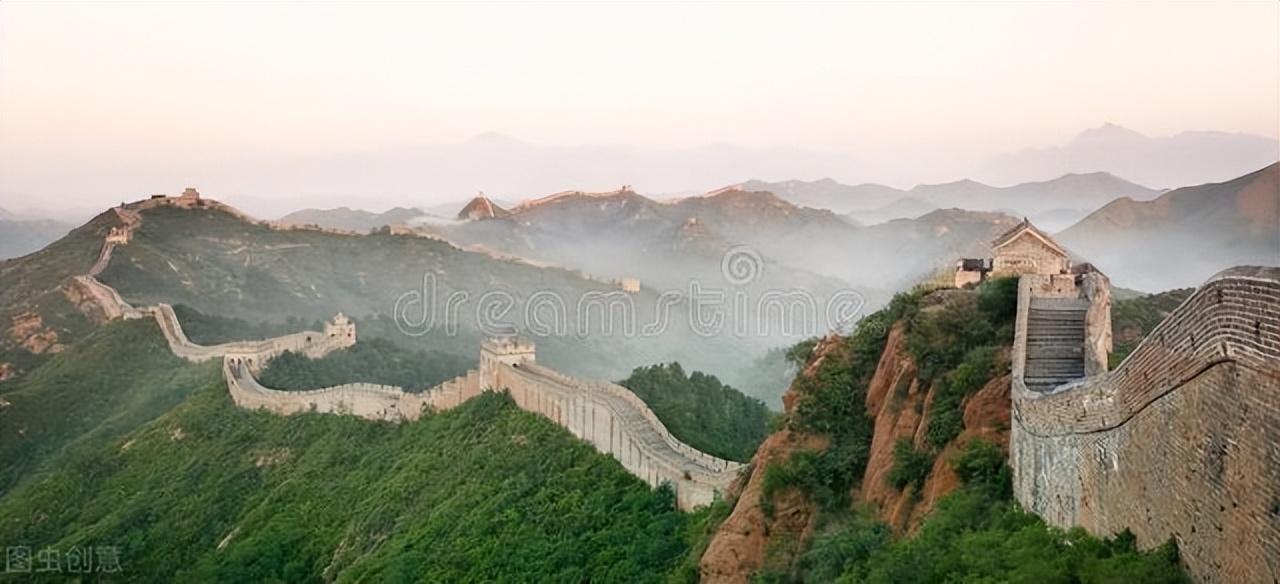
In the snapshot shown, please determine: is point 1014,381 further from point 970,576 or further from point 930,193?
point 930,193

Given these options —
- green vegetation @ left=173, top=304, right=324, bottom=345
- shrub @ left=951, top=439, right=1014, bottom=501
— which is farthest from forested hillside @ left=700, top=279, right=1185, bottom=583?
green vegetation @ left=173, top=304, right=324, bottom=345

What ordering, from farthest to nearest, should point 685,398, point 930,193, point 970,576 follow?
point 930,193 < point 685,398 < point 970,576

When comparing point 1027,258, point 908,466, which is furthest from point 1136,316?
point 908,466

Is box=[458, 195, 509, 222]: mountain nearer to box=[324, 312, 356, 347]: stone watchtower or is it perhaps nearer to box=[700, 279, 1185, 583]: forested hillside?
box=[324, 312, 356, 347]: stone watchtower

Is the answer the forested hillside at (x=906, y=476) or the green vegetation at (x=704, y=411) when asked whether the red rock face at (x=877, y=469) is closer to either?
the forested hillside at (x=906, y=476)

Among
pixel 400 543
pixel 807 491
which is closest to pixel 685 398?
pixel 400 543

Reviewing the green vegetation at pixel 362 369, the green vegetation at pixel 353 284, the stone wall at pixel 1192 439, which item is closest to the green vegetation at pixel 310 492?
the green vegetation at pixel 362 369
